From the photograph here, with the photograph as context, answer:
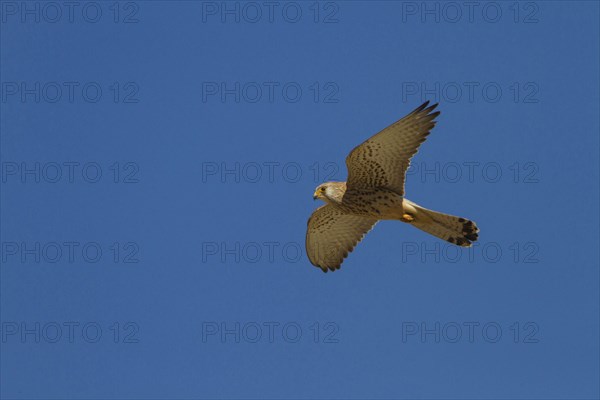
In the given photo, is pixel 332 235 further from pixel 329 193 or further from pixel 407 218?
pixel 407 218

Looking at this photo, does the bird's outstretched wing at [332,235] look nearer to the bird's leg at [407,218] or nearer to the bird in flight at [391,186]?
the bird in flight at [391,186]

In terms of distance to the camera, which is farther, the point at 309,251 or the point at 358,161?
the point at 309,251

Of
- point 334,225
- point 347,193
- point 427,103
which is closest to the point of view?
point 427,103

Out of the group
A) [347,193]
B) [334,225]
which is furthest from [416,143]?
[334,225]

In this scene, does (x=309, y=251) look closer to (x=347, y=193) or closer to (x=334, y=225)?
(x=334, y=225)

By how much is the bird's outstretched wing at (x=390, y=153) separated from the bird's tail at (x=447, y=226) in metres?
0.38

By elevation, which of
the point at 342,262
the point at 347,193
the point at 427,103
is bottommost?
the point at 342,262

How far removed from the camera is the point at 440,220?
10859 millimetres

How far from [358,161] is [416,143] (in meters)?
0.70

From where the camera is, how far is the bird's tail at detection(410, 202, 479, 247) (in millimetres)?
10820

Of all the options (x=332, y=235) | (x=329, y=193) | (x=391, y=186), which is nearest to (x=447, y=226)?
(x=391, y=186)

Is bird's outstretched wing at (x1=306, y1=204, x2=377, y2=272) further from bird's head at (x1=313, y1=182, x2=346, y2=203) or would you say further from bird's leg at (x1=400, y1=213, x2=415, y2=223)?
bird's leg at (x1=400, y1=213, x2=415, y2=223)

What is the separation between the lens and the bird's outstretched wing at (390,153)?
1059 cm

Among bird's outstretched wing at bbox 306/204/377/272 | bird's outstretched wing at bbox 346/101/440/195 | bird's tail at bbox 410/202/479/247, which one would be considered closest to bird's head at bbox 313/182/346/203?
bird's outstretched wing at bbox 346/101/440/195
